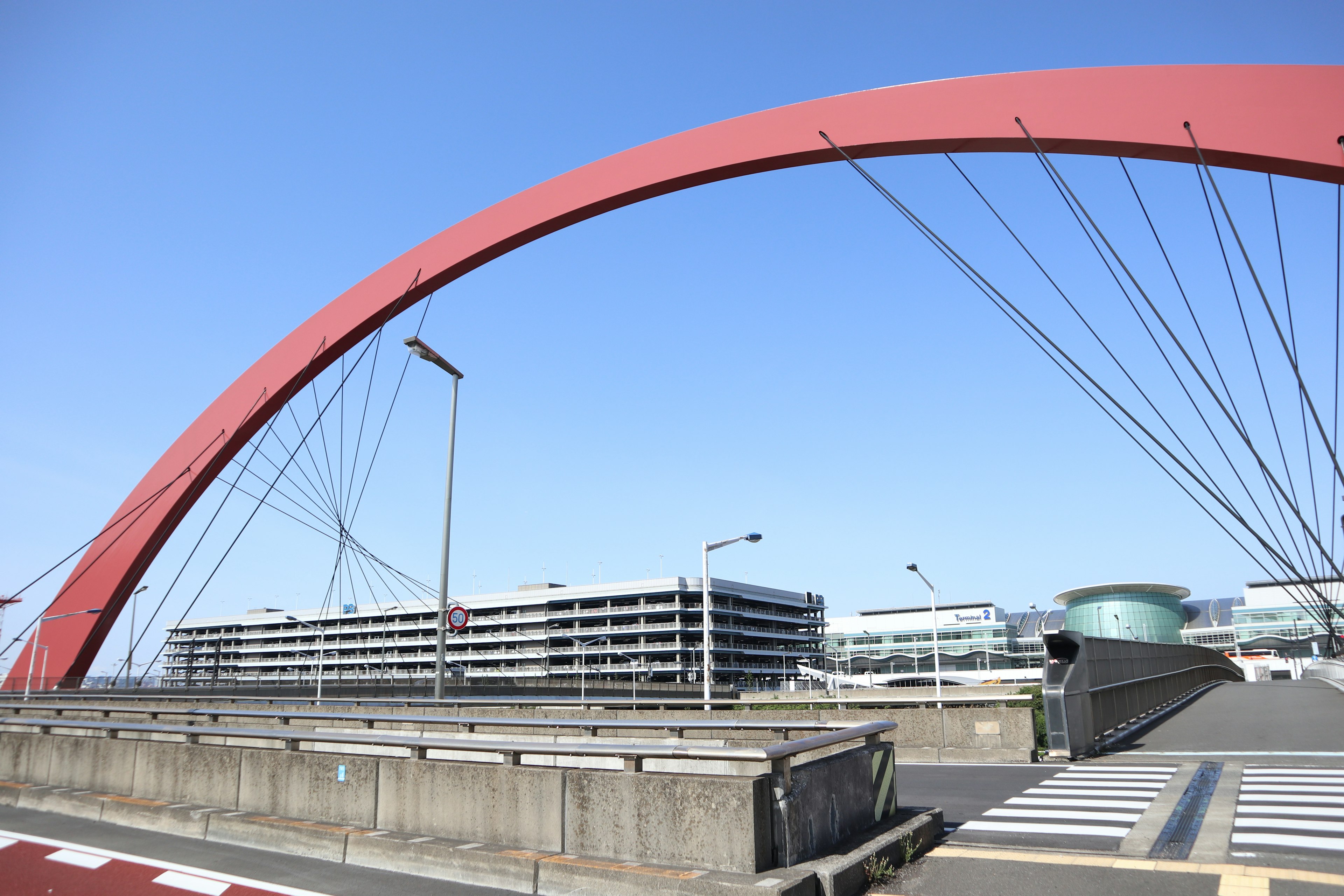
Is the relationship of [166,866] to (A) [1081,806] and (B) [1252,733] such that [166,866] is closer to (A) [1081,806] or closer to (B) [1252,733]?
(A) [1081,806]

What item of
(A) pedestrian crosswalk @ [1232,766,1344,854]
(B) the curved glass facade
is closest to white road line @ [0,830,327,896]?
(A) pedestrian crosswalk @ [1232,766,1344,854]

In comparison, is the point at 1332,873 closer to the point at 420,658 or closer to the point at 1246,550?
the point at 1246,550

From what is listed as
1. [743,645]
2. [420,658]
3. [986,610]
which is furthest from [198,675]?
[986,610]

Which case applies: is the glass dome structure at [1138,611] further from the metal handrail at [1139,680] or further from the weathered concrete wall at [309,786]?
the weathered concrete wall at [309,786]

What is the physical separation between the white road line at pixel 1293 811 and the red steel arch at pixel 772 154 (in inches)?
257

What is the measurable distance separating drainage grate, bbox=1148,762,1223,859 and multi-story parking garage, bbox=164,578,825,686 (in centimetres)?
9320

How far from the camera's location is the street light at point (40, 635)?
22.6m

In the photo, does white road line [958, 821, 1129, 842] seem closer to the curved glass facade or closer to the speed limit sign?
the speed limit sign

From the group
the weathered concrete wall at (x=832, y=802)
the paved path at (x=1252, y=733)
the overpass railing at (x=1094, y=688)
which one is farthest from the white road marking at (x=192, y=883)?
the paved path at (x=1252, y=733)

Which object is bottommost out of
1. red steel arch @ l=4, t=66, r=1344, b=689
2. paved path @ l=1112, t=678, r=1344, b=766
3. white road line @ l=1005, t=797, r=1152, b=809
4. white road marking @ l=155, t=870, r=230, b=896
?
paved path @ l=1112, t=678, r=1344, b=766

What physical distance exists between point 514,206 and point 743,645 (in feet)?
343

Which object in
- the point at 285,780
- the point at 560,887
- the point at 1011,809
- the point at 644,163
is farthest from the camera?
the point at 644,163

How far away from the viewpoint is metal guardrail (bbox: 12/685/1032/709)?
1644 cm

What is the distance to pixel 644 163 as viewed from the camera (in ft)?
51.6
